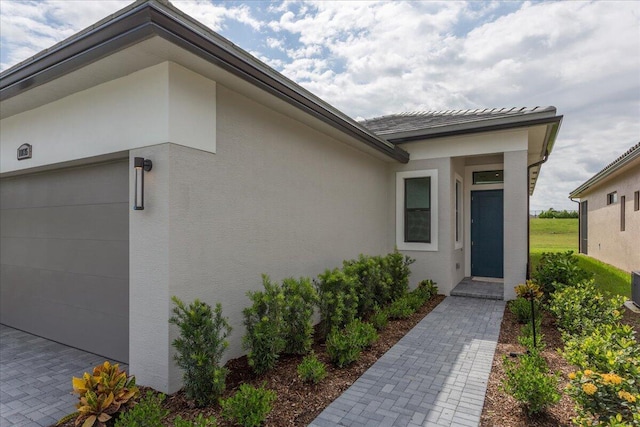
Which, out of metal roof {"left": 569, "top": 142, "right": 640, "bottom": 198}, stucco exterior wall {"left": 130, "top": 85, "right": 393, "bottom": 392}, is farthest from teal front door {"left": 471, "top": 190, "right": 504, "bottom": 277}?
stucco exterior wall {"left": 130, "top": 85, "right": 393, "bottom": 392}

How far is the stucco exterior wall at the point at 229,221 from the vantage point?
3572 mm

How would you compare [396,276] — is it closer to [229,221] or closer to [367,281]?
[367,281]

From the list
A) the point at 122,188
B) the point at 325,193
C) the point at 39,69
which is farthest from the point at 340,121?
the point at 39,69

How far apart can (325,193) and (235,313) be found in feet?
9.45

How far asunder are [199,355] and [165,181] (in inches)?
69.1

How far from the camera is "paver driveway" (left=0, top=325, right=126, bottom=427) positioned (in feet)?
11.0

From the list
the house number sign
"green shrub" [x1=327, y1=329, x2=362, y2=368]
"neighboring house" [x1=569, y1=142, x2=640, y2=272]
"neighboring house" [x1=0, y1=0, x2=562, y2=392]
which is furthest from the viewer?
"neighboring house" [x1=569, y1=142, x2=640, y2=272]

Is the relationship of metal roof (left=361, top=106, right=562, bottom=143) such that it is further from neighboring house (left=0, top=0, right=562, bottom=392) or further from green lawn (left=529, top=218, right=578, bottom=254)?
green lawn (left=529, top=218, right=578, bottom=254)

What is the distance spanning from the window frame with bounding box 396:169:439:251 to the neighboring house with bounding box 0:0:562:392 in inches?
44.3

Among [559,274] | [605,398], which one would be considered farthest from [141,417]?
[559,274]

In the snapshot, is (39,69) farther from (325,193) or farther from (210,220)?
(325,193)

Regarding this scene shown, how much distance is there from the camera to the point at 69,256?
5.10 m

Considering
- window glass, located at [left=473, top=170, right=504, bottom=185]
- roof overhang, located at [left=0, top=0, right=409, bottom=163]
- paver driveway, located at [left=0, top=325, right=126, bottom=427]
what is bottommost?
paver driveway, located at [left=0, top=325, right=126, bottom=427]

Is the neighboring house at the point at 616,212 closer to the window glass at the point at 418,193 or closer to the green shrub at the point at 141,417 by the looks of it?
the window glass at the point at 418,193
